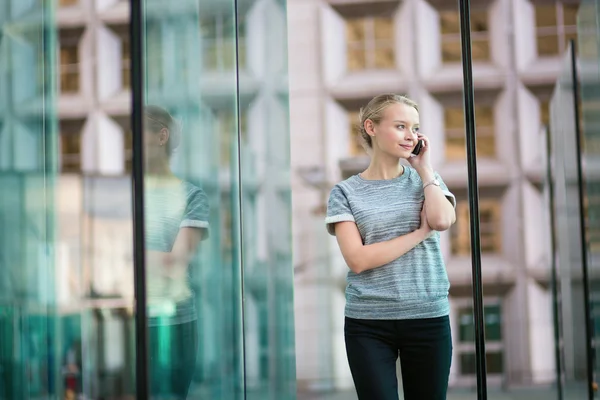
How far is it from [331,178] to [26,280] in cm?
1186

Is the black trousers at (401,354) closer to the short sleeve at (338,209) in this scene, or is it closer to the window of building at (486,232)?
the short sleeve at (338,209)

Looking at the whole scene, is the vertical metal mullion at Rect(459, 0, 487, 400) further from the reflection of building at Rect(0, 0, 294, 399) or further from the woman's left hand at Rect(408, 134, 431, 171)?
the reflection of building at Rect(0, 0, 294, 399)

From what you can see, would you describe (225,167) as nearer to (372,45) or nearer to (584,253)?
(584,253)

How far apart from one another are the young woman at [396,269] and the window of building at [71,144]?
41.9 ft

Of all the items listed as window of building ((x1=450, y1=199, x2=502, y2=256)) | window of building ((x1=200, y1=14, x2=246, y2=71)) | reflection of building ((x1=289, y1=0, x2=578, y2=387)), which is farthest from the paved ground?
window of building ((x1=200, y1=14, x2=246, y2=71))

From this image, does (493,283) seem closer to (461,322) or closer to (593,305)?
(461,322)

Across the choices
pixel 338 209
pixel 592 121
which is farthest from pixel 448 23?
pixel 338 209

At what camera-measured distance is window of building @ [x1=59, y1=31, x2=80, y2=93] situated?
1451 centimetres

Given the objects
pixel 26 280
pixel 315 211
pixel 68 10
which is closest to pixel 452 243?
pixel 315 211

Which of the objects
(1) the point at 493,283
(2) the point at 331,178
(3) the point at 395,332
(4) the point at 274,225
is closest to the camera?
(3) the point at 395,332

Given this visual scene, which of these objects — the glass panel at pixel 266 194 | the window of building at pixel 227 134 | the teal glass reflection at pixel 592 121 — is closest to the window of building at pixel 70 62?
the glass panel at pixel 266 194

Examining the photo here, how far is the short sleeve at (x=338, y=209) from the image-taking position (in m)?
1.85

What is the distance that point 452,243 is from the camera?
13469 millimetres

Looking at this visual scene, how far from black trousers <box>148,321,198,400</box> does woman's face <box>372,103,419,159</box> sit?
2.50 feet
